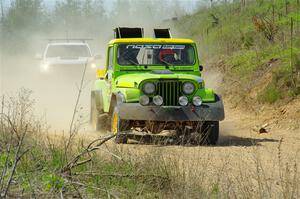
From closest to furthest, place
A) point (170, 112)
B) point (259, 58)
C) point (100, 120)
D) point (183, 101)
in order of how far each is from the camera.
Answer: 1. point (170, 112)
2. point (183, 101)
3. point (100, 120)
4. point (259, 58)

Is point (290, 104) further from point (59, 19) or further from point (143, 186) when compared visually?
point (59, 19)

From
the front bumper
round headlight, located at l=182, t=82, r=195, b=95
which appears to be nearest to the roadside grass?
the front bumper

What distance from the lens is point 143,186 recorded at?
6902 millimetres

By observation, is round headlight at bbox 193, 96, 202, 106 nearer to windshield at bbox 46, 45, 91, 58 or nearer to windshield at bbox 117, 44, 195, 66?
windshield at bbox 117, 44, 195, 66

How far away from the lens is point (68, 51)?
2286 centimetres

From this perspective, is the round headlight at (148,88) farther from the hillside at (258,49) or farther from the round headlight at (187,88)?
the hillside at (258,49)

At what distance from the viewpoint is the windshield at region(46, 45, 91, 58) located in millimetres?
22672

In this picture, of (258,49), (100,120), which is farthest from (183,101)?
(258,49)

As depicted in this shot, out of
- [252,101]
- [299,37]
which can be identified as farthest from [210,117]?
[299,37]

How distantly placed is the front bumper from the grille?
19 cm

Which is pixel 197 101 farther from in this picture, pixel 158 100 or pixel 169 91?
pixel 158 100

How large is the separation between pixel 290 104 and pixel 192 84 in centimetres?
442

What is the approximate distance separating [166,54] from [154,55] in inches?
8.8

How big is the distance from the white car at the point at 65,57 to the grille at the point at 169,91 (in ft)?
29.9
